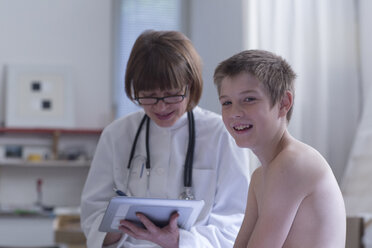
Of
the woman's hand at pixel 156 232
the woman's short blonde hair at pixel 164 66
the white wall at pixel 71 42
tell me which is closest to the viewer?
the woman's hand at pixel 156 232

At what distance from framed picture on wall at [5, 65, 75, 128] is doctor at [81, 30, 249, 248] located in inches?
119

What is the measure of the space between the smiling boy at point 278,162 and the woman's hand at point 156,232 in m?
0.33

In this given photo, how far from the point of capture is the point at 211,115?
5.67 ft

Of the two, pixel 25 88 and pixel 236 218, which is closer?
pixel 236 218

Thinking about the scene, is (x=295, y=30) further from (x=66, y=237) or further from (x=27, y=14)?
(x=27, y=14)

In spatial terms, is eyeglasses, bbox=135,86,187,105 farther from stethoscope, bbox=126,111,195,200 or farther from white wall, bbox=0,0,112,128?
white wall, bbox=0,0,112,128

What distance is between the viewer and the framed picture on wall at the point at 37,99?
4578mm

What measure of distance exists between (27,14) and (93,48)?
658 mm

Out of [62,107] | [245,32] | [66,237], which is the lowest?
[66,237]

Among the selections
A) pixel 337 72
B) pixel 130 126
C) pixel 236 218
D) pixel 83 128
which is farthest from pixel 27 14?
pixel 236 218

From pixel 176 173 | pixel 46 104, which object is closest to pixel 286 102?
pixel 176 173

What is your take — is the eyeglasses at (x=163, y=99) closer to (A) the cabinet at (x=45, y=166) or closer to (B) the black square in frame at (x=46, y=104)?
(A) the cabinet at (x=45, y=166)

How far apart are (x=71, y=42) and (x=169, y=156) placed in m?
3.40

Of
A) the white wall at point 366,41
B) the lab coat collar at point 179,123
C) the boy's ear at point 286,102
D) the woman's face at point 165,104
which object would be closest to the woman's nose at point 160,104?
the woman's face at point 165,104
